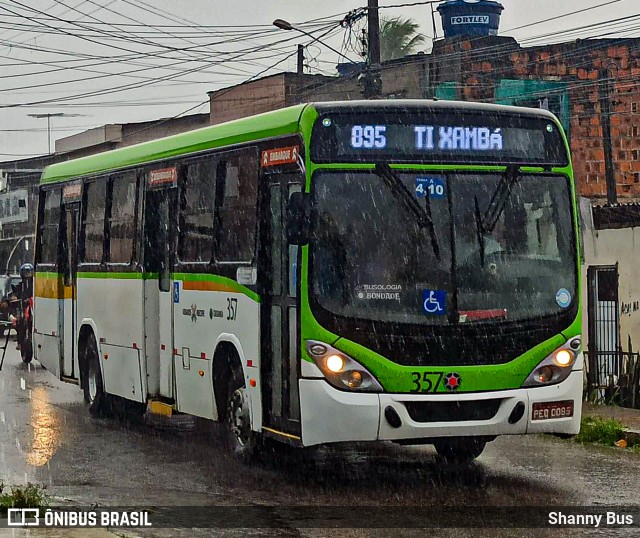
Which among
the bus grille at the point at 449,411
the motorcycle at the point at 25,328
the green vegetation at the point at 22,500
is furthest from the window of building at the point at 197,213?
the motorcycle at the point at 25,328

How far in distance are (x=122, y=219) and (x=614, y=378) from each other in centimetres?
790

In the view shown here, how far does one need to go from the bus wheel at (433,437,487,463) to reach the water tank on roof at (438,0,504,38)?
3279 centimetres

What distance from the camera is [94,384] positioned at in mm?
17203

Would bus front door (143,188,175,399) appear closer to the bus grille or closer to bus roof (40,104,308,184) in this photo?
bus roof (40,104,308,184)

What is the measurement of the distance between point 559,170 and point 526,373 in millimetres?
1755

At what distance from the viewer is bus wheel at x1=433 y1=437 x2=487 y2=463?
1232cm

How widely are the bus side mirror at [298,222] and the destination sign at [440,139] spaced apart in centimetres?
42

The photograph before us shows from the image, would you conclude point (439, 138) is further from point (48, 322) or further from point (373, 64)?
point (373, 64)

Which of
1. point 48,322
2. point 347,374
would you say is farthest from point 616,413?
point 48,322

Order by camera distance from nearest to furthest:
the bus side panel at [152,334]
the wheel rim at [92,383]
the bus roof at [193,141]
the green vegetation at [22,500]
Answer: the green vegetation at [22,500], the bus roof at [193,141], the bus side panel at [152,334], the wheel rim at [92,383]

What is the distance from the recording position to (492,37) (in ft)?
131

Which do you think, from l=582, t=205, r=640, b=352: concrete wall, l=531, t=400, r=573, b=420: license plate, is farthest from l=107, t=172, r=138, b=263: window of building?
l=582, t=205, r=640, b=352: concrete wall

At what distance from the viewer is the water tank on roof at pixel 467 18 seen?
44.3 meters

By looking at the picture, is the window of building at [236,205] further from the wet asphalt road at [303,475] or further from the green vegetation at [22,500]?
the green vegetation at [22,500]
